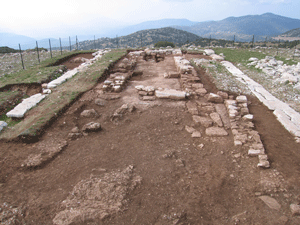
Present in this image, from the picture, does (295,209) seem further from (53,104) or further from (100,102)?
(53,104)

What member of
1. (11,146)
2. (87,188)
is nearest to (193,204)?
(87,188)

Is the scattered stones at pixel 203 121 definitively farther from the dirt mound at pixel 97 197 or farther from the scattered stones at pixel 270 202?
the dirt mound at pixel 97 197

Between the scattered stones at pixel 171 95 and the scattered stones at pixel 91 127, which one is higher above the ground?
the scattered stones at pixel 171 95

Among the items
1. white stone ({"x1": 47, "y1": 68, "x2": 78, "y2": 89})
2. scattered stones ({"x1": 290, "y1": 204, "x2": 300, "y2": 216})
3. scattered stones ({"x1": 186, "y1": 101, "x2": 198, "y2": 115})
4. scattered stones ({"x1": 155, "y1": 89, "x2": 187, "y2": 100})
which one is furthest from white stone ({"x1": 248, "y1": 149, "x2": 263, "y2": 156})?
white stone ({"x1": 47, "y1": 68, "x2": 78, "y2": 89})

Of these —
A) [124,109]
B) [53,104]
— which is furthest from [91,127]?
[53,104]

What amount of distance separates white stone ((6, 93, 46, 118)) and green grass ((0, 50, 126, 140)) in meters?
0.19

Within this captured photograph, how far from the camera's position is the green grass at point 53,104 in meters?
5.95

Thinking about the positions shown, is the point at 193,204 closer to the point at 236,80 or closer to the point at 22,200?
the point at 22,200

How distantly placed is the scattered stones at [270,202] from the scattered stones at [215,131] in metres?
2.47

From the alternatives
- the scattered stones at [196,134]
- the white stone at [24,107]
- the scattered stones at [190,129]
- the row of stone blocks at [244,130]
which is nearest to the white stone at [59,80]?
the white stone at [24,107]

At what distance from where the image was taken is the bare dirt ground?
141 inches

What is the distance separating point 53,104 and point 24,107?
1.08 m

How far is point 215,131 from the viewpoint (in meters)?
6.31

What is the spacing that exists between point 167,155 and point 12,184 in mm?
3839
